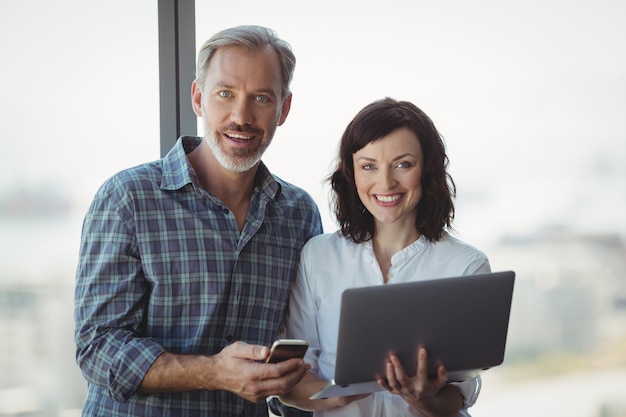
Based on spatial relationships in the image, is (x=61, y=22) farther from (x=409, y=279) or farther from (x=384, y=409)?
(x=384, y=409)

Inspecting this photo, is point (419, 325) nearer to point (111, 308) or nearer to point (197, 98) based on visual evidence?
point (111, 308)

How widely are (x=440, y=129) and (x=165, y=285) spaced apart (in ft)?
4.77

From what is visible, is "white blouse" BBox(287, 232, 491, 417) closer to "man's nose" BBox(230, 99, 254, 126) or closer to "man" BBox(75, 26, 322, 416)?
"man" BBox(75, 26, 322, 416)

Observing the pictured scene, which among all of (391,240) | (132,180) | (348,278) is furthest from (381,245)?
(132,180)

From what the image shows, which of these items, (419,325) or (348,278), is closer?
(419,325)

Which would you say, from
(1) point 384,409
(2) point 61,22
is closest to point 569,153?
(1) point 384,409

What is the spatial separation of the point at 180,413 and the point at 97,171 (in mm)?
1141

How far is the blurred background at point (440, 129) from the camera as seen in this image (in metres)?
2.82

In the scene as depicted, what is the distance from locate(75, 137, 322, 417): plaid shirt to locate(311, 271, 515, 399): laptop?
1.27 ft

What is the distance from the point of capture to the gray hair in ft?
7.13

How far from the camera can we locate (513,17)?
312 centimetres

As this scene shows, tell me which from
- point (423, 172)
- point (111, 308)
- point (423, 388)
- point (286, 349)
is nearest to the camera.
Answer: point (286, 349)

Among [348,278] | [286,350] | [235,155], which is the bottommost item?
[286,350]

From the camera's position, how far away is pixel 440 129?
3.11 metres
